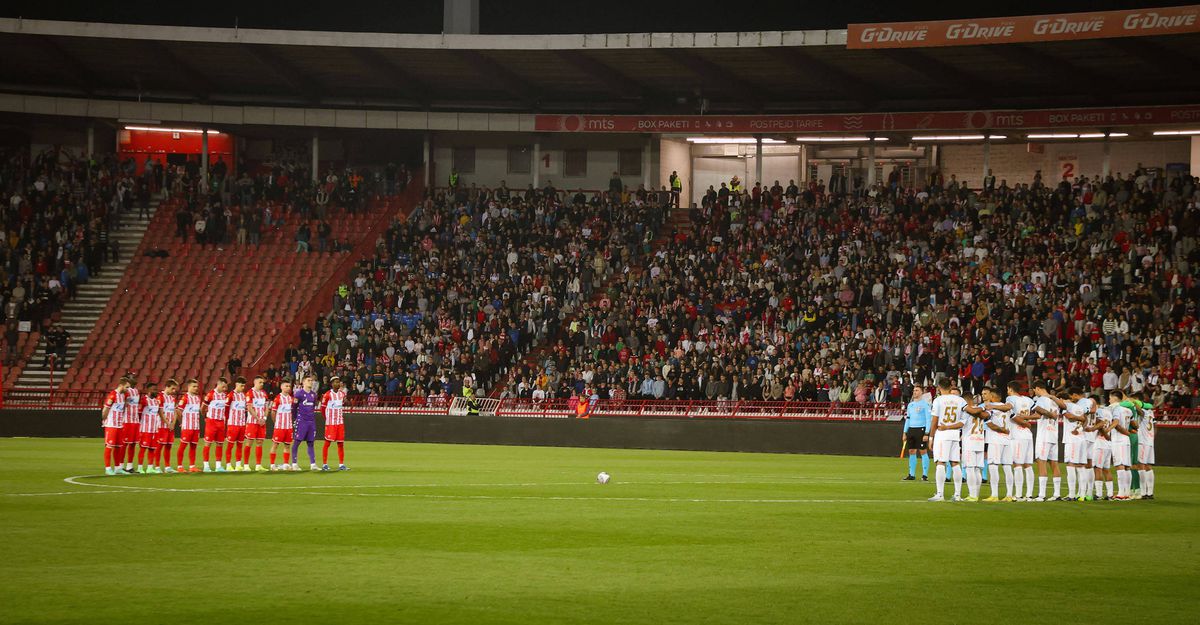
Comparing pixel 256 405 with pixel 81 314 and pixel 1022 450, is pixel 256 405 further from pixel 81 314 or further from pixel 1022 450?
pixel 81 314

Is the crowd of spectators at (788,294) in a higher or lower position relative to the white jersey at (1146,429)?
higher

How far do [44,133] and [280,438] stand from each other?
1287 inches

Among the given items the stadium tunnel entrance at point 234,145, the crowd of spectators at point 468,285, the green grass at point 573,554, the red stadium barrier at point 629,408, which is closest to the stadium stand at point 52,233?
the stadium tunnel entrance at point 234,145

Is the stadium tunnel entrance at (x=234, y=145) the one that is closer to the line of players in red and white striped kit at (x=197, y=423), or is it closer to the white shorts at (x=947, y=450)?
the line of players in red and white striped kit at (x=197, y=423)

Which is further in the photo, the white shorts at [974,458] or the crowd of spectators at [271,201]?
the crowd of spectators at [271,201]

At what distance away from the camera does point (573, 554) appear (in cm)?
1384

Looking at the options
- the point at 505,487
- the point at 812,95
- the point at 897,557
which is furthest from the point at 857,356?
the point at 897,557

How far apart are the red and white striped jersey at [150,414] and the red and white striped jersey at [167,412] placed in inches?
4.0

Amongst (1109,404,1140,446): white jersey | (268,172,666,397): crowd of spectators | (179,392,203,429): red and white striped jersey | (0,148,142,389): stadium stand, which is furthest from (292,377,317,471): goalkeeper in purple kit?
(0,148,142,389): stadium stand

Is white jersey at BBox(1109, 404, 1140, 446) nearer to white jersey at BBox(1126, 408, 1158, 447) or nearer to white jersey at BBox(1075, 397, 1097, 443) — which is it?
white jersey at BBox(1126, 408, 1158, 447)

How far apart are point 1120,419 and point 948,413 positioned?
314 centimetres

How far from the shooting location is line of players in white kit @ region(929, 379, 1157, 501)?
20.4 meters

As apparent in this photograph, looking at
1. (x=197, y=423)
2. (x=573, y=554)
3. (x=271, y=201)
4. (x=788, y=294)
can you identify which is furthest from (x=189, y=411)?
(x=271, y=201)

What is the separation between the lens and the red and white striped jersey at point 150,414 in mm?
25812
